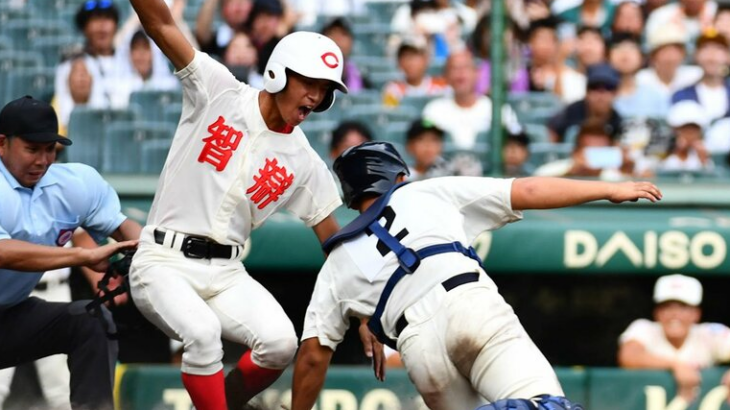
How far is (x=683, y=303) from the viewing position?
7387 mm

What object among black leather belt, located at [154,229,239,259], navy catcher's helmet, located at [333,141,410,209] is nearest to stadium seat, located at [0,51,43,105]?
black leather belt, located at [154,229,239,259]

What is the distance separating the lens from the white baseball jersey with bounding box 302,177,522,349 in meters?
4.66

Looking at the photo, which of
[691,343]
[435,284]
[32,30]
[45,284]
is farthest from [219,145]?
[32,30]

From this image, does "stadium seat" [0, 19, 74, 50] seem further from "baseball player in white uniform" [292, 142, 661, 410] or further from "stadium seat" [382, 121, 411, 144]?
"baseball player in white uniform" [292, 142, 661, 410]

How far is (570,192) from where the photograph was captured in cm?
462

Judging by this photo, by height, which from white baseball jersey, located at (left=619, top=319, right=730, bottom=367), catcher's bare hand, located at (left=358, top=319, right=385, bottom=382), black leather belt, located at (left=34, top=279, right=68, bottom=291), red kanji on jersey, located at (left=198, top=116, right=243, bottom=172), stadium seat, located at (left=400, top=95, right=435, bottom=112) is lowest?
white baseball jersey, located at (left=619, top=319, right=730, bottom=367)

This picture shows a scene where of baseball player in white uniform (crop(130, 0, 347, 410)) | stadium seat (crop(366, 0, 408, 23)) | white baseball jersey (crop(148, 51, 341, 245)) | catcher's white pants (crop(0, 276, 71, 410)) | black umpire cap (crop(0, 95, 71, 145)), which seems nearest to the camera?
baseball player in white uniform (crop(130, 0, 347, 410))

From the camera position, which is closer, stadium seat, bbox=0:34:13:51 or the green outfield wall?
the green outfield wall

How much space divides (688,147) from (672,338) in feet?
4.04

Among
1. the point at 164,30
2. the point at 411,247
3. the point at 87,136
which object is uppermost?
the point at 164,30

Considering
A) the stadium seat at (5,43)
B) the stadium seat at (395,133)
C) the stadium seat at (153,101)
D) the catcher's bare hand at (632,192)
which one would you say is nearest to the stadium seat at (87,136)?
the stadium seat at (153,101)

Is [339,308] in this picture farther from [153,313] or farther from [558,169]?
[558,169]

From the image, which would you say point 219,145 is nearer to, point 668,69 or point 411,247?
point 411,247

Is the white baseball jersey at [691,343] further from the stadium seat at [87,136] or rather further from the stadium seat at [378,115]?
the stadium seat at [87,136]
